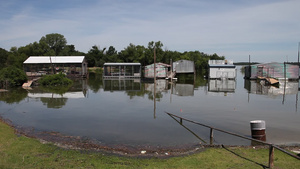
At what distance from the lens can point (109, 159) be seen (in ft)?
30.2

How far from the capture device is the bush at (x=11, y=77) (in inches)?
1362

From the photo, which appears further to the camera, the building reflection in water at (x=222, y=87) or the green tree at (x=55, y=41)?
the green tree at (x=55, y=41)

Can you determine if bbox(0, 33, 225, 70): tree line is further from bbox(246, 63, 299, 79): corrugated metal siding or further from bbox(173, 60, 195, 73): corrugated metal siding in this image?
bbox(246, 63, 299, 79): corrugated metal siding

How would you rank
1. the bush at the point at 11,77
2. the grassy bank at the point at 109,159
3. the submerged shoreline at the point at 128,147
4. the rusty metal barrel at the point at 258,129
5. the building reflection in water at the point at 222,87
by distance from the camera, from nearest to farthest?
the grassy bank at the point at 109,159 < the submerged shoreline at the point at 128,147 < the rusty metal barrel at the point at 258,129 < the building reflection in water at the point at 222,87 < the bush at the point at 11,77

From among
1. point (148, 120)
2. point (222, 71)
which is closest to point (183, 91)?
point (148, 120)

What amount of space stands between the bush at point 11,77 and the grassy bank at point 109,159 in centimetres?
2816

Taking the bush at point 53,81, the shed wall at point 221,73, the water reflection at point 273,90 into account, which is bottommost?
the water reflection at point 273,90

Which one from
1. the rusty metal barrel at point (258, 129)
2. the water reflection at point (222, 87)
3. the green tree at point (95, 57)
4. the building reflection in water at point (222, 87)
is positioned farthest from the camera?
the green tree at point (95, 57)

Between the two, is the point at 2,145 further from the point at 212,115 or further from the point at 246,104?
the point at 246,104

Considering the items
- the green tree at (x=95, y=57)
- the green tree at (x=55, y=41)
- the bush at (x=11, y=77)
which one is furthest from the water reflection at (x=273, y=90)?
the green tree at (x=55, y=41)

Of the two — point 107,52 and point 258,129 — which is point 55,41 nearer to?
point 107,52

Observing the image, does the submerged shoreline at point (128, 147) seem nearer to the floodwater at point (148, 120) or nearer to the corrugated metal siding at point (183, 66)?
the floodwater at point (148, 120)

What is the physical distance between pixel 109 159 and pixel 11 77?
110 feet

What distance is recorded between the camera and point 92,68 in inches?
3590
